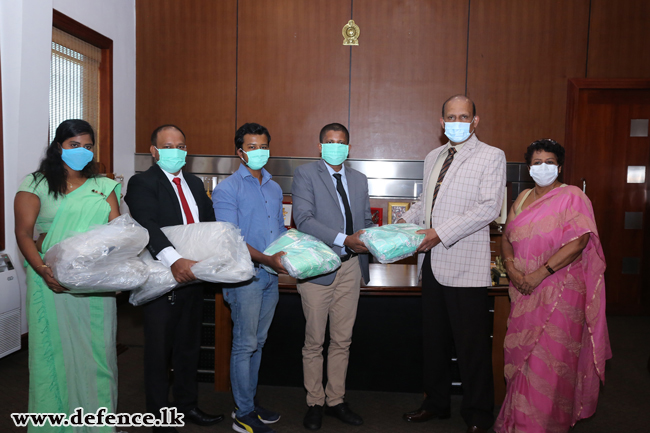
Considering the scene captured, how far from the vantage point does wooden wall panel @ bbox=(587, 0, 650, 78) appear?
190 inches

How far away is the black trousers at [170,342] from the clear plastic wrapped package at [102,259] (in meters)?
0.31

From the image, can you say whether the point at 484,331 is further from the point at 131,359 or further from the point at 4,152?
the point at 4,152

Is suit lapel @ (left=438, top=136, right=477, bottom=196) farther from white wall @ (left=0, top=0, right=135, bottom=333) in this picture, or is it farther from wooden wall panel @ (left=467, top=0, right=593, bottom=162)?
white wall @ (left=0, top=0, right=135, bottom=333)

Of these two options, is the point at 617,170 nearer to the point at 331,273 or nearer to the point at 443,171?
the point at 443,171

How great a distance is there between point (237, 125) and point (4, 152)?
7.60ft

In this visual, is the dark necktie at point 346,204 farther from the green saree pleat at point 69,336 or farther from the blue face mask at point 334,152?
the green saree pleat at point 69,336

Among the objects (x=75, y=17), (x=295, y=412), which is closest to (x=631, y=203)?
(x=295, y=412)

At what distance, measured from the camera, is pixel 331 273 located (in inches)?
94.5

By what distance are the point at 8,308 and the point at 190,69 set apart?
10.0 ft

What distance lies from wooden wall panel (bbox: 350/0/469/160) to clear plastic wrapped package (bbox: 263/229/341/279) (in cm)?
301

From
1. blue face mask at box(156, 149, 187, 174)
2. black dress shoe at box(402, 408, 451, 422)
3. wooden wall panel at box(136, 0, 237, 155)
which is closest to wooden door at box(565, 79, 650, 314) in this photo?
black dress shoe at box(402, 408, 451, 422)

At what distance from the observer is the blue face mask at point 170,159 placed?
2.21 metres

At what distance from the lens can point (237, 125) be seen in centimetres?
516

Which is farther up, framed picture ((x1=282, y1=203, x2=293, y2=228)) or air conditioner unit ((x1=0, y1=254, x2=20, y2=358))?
framed picture ((x1=282, y1=203, x2=293, y2=228))
